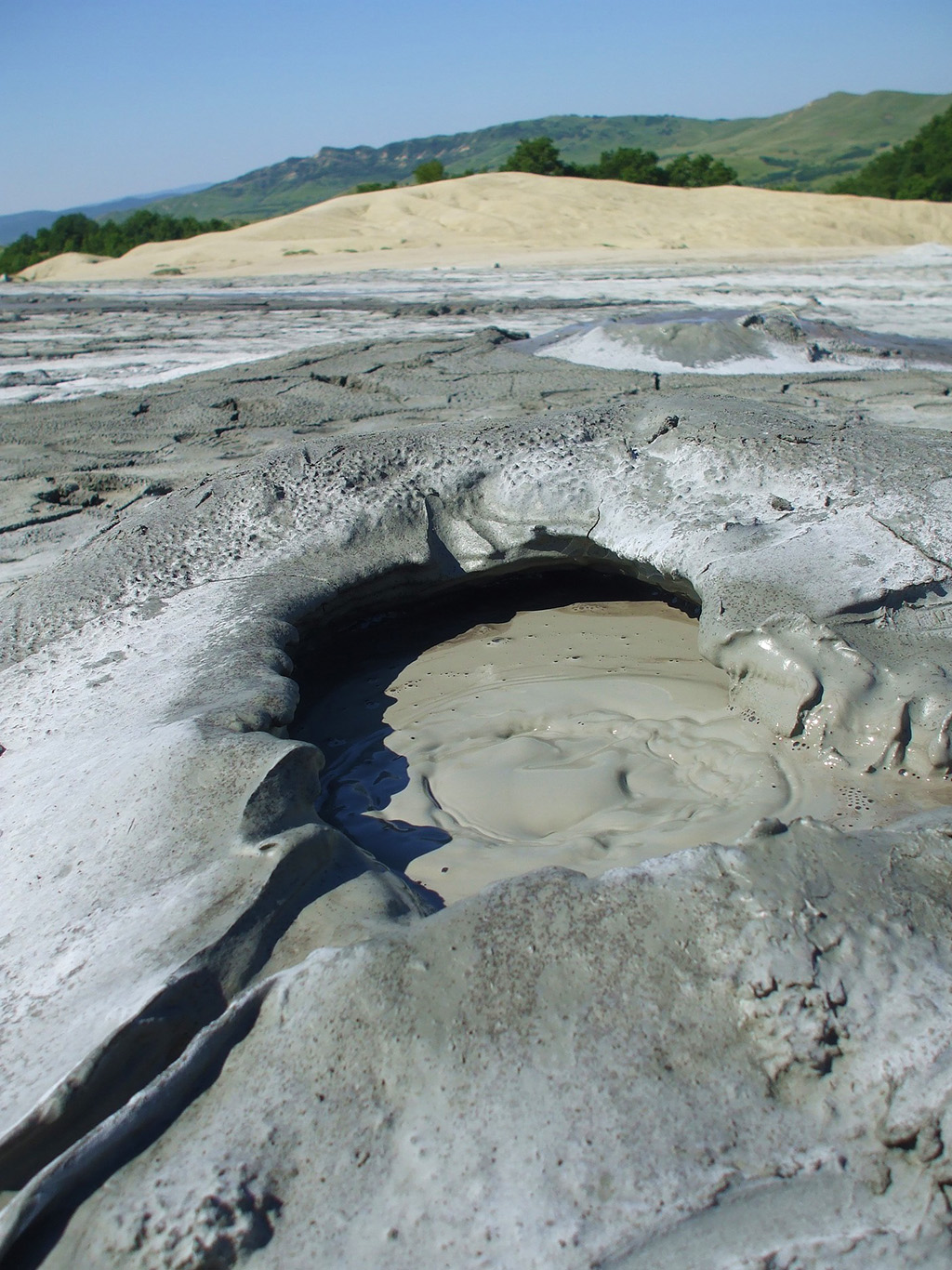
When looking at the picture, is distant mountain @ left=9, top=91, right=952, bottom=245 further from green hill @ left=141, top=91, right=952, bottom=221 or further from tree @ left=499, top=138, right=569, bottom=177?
tree @ left=499, top=138, right=569, bottom=177

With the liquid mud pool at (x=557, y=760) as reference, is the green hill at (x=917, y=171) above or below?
above

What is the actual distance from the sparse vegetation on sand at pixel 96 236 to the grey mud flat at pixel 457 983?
2124cm

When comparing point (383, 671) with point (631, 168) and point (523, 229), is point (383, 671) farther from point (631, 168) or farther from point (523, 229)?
point (631, 168)

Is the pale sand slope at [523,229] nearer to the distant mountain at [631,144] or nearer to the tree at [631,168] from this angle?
the tree at [631,168]

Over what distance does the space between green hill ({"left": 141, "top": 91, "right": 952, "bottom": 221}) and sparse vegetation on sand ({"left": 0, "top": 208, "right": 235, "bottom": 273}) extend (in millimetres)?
26875

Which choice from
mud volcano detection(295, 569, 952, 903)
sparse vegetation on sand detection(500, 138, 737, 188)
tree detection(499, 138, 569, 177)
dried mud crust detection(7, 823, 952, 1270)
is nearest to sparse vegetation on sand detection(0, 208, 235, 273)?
tree detection(499, 138, 569, 177)

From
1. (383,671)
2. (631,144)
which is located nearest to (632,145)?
(631,144)

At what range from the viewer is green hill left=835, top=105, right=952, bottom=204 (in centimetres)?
1909

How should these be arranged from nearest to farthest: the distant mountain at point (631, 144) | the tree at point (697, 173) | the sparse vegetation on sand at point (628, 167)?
the sparse vegetation on sand at point (628, 167) < the tree at point (697, 173) < the distant mountain at point (631, 144)

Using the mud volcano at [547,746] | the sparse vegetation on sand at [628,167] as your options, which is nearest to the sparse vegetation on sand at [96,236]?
the sparse vegetation on sand at [628,167]

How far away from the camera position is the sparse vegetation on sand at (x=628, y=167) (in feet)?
71.2

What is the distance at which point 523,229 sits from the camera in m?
15.3

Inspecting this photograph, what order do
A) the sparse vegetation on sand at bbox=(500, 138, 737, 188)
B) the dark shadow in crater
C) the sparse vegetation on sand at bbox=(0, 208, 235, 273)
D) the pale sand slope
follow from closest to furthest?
the dark shadow in crater → the pale sand slope → the sparse vegetation on sand at bbox=(0, 208, 235, 273) → the sparse vegetation on sand at bbox=(500, 138, 737, 188)

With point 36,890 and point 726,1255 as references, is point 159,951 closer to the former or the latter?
point 36,890
